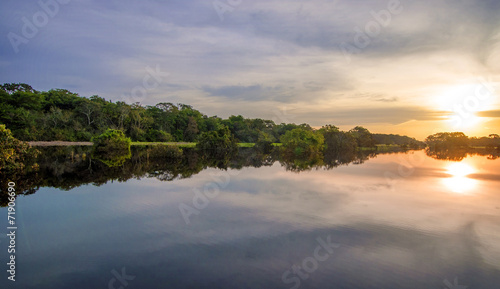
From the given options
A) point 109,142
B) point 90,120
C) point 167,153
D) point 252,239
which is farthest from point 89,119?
point 252,239

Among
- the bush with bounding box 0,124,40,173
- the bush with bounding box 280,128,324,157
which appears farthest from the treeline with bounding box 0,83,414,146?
the bush with bounding box 0,124,40,173

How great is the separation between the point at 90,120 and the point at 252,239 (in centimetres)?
7128

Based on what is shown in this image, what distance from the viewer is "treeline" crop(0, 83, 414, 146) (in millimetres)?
52925

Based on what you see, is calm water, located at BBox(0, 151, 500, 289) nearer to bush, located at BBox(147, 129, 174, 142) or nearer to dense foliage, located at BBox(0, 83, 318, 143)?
dense foliage, located at BBox(0, 83, 318, 143)

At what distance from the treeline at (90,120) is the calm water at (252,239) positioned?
4110 centimetres

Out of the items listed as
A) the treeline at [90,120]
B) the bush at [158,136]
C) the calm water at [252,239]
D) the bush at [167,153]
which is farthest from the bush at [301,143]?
the bush at [158,136]

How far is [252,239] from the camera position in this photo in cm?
848

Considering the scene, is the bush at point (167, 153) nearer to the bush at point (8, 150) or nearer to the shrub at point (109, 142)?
the shrub at point (109, 142)

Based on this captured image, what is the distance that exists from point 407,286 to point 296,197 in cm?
828

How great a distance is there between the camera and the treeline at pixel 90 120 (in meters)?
52.9

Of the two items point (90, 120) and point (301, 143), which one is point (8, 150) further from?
point (90, 120)

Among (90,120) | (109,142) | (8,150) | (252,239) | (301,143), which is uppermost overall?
(90,120)

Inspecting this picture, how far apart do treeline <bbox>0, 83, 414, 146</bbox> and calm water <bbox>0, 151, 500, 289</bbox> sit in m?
41.1

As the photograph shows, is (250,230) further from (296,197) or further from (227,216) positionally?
(296,197)
